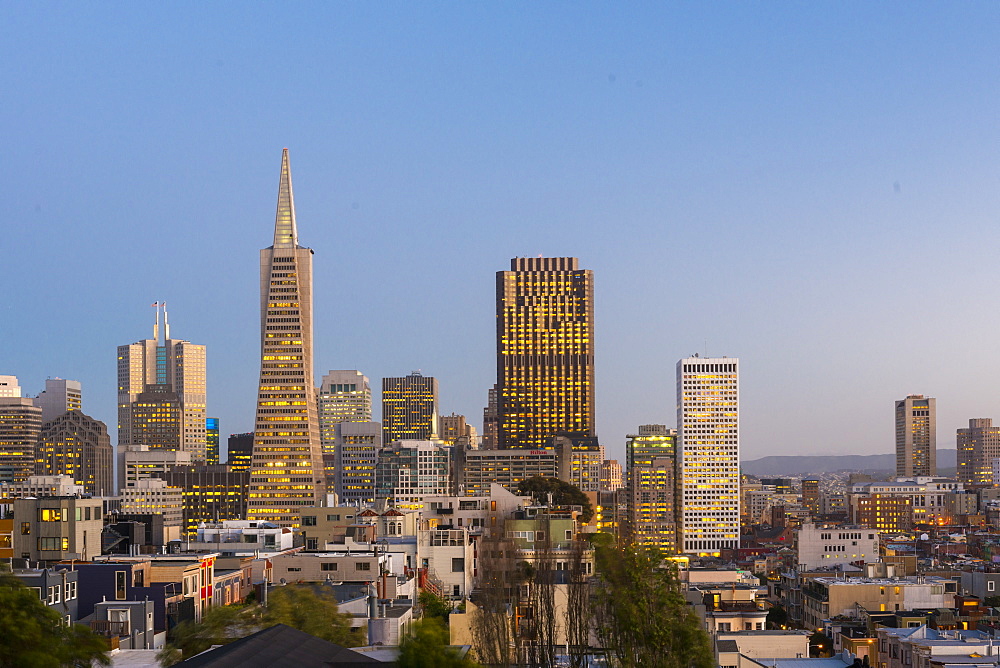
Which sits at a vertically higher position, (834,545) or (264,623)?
(264,623)

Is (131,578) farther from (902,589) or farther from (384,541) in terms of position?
(902,589)

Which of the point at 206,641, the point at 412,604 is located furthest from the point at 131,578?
the point at 206,641

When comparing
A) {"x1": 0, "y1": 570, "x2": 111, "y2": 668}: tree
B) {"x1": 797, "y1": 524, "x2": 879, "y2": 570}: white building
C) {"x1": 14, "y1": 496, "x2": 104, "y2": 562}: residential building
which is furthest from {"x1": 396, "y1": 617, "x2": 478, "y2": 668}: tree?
{"x1": 797, "y1": 524, "x2": 879, "y2": 570}: white building

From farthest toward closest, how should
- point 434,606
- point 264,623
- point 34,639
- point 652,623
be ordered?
1. point 434,606
2. point 264,623
3. point 652,623
4. point 34,639

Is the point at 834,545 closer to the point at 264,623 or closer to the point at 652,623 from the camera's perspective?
the point at 264,623

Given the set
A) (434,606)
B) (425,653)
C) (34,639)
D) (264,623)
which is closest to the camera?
(34,639)

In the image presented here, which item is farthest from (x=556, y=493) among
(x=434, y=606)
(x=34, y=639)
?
(x=34, y=639)
